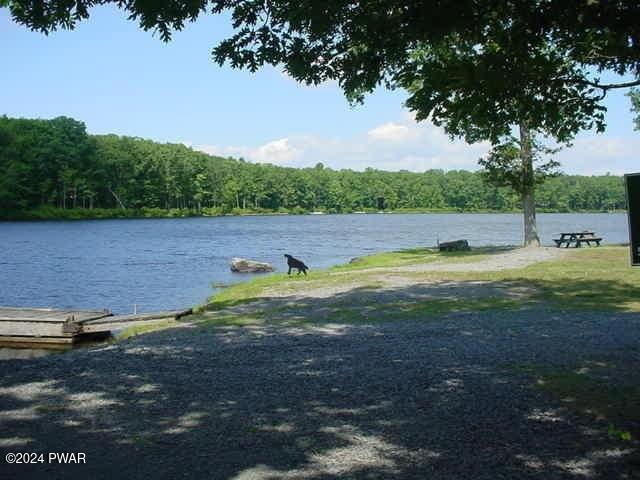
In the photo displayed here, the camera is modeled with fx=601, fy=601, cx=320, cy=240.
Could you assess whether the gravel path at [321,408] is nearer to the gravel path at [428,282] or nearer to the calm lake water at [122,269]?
the gravel path at [428,282]

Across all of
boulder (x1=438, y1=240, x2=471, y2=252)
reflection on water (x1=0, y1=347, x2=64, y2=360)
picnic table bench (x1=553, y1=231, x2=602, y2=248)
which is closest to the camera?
reflection on water (x1=0, y1=347, x2=64, y2=360)

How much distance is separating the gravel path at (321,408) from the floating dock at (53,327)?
428cm

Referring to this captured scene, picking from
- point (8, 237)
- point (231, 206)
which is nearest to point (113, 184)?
point (231, 206)

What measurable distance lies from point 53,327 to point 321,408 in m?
10.8

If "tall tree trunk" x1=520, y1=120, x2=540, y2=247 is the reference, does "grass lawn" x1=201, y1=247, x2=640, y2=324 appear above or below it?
below

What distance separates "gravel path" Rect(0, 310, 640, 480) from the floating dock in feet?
14.1

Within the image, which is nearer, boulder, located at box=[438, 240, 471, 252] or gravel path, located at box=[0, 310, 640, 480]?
gravel path, located at box=[0, 310, 640, 480]

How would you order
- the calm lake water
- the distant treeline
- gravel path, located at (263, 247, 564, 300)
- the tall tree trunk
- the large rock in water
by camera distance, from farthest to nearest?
the distant treeline
the large rock in water
the tall tree trunk
the calm lake water
gravel path, located at (263, 247, 564, 300)

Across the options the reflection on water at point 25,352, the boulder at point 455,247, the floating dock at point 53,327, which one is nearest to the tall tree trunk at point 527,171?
the boulder at point 455,247

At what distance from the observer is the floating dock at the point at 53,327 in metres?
15.2

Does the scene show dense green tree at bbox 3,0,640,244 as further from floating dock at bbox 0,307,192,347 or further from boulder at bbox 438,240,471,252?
boulder at bbox 438,240,471,252

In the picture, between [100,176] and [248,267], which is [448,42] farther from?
[100,176]

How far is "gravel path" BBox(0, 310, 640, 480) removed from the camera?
5457mm

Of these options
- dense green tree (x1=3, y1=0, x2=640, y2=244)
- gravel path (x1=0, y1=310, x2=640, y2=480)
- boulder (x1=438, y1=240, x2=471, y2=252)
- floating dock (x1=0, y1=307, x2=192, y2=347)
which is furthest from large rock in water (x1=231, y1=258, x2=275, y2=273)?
dense green tree (x1=3, y1=0, x2=640, y2=244)
